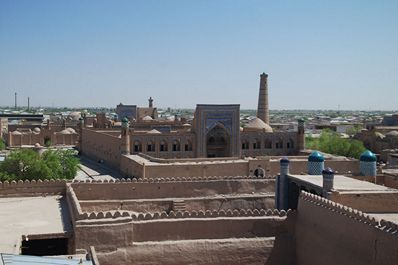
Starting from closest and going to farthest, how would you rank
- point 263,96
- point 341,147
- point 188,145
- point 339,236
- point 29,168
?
point 339,236 < point 29,168 < point 188,145 < point 341,147 < point 263,96

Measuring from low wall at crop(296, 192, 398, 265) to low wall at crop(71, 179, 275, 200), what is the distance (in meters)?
6.27

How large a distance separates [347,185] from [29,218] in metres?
10.4

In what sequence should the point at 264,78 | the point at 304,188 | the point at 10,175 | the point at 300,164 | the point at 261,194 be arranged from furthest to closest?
→ the point at 264,78
the point at 300,164
the point at 10,175
the point at 261,194
the point at 304,188

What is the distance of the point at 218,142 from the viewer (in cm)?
3947

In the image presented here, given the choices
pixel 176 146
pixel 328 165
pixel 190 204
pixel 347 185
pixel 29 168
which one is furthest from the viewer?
pixel 176 146

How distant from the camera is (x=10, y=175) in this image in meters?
26.6

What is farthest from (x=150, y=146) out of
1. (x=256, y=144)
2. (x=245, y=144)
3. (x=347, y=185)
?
(x=347, y=185)

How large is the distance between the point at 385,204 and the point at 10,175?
18994mm

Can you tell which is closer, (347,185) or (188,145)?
(347,185)

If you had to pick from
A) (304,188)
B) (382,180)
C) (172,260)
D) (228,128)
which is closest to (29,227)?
(172,260)

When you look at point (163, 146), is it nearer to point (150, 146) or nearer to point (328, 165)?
point (150, 146)

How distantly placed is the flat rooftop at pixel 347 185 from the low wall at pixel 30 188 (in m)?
9.36

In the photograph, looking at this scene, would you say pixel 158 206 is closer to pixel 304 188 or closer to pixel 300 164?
pixel 304 188

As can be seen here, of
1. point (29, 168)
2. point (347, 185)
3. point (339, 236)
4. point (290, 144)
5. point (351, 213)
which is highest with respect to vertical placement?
point (347, 185)
